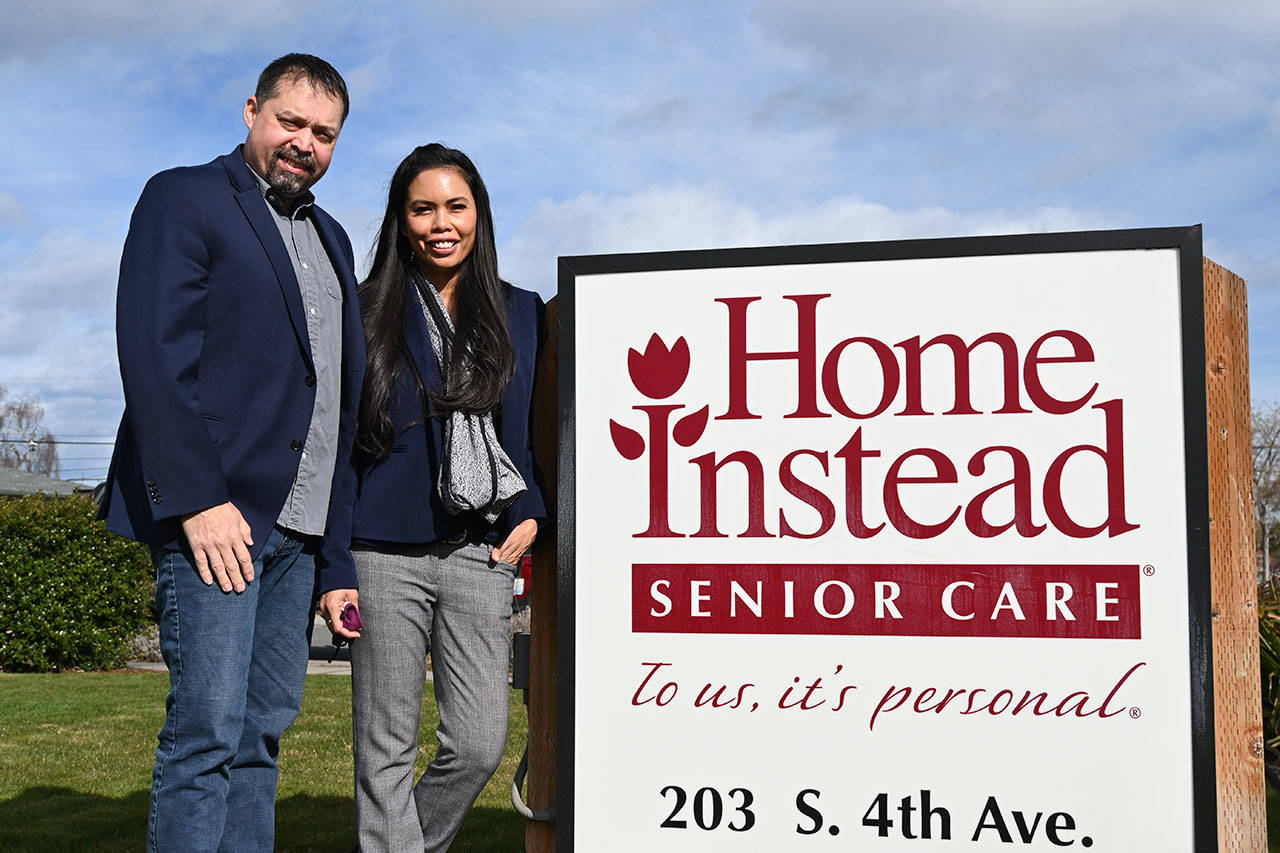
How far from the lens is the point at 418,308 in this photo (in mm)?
2768

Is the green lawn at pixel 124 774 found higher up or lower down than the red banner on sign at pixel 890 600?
lower down

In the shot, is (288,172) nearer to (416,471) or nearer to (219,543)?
(416,471)

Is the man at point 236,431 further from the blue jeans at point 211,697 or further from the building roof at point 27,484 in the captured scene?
the building roof at point 27,484

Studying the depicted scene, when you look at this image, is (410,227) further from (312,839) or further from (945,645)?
(312,839)

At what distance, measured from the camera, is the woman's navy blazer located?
262cm

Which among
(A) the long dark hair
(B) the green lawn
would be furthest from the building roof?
(A) the long dark hair

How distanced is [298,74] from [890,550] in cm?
173

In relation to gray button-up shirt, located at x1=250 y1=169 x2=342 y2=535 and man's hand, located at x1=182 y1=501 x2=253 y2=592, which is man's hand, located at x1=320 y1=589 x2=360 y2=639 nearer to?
gray button-up shirt, located at x1=250 y1=169 x2=342 y2=535

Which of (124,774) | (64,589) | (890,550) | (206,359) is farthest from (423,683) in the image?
(64,589)

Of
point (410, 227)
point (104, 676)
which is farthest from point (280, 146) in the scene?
point (104, 676)

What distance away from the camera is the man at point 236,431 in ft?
7.31

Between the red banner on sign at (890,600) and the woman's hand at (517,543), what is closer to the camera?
the red banner on sign at (890,600)

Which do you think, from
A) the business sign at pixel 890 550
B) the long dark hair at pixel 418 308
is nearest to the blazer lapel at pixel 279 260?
the long dark hair at pixel 418 308

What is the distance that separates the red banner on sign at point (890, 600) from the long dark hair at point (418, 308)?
0.60m
